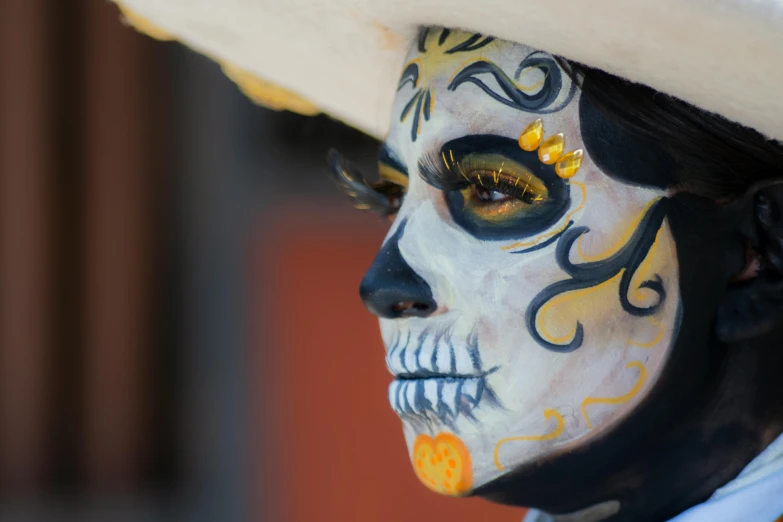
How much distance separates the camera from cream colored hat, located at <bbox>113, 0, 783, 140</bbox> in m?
1.22

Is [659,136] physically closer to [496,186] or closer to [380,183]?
[496,186]

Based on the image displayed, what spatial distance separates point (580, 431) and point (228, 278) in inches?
131

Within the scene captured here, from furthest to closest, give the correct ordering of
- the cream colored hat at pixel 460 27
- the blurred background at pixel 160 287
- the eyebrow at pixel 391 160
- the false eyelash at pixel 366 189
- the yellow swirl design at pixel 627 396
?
the blurred background at pixel 160 287
the false eyelash at pixel 366 189
the eyebrow at pixel 391 160
the yellow swirl design at pixel 627 396
the cream colored hat at pixel 460 27

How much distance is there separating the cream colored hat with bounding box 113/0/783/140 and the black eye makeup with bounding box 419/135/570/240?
148 millimetres

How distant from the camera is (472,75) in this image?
1.46 m

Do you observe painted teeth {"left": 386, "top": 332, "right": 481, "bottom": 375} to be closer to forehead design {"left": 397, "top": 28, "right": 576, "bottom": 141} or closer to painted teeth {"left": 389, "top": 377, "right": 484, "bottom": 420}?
painted teeth {"left": 389, "top": 377, "right": 484, "bottom": 420}

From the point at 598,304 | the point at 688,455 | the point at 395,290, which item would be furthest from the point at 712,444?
the point at 395,290

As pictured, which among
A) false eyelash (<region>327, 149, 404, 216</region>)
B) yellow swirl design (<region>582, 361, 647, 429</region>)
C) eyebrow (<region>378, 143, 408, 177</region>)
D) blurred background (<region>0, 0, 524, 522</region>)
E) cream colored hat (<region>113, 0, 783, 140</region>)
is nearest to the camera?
cream colored hat (<region>113, 0, 783, 140</region>)

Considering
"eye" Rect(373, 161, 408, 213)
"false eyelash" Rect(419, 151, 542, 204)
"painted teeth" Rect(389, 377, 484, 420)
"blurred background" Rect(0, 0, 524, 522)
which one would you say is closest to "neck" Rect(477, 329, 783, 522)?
"painted teeth" Rect(389, 377, 484, 420)

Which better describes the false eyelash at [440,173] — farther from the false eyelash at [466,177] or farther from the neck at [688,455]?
the neck at [688,455]

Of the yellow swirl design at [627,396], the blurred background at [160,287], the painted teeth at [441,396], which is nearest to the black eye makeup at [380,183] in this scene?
the painted teeth at [441,396]

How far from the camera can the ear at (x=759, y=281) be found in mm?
1392

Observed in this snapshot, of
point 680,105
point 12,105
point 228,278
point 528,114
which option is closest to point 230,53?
point 528,114

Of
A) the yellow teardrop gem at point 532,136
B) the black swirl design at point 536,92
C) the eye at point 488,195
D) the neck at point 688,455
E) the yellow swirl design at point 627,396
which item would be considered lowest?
the neck at point 688,455
